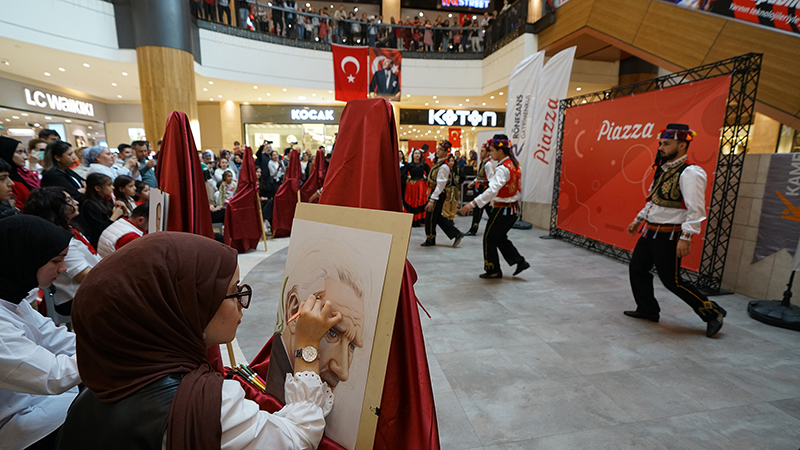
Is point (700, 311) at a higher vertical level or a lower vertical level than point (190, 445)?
lower

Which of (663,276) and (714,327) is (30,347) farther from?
(714,327)

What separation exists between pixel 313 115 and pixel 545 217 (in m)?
12.5

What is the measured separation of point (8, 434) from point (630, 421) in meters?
2.71

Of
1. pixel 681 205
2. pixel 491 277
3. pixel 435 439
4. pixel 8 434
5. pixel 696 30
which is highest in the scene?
pixel 696 30

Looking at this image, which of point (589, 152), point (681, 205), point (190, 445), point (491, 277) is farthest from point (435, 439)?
point (589, 152)

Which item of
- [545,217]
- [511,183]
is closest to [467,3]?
[545,217]

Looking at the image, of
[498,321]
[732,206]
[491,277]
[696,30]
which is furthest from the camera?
[696,30]

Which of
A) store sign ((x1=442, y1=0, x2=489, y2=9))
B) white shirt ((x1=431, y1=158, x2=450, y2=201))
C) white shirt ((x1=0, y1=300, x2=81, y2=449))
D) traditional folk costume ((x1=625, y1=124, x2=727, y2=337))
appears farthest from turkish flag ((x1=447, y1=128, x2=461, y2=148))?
white shirt ((x1=0, y1=300, x2=81, y2=449))

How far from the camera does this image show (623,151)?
521cm

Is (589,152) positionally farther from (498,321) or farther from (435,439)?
(435,439)

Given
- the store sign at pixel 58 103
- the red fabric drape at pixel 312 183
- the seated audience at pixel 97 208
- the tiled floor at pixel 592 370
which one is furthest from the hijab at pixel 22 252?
the store sign at pixel 58 103

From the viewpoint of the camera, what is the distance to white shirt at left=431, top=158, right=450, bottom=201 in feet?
19.6

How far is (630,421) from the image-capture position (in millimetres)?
1994

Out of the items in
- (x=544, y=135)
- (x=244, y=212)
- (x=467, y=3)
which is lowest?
(x=244, y=212)
